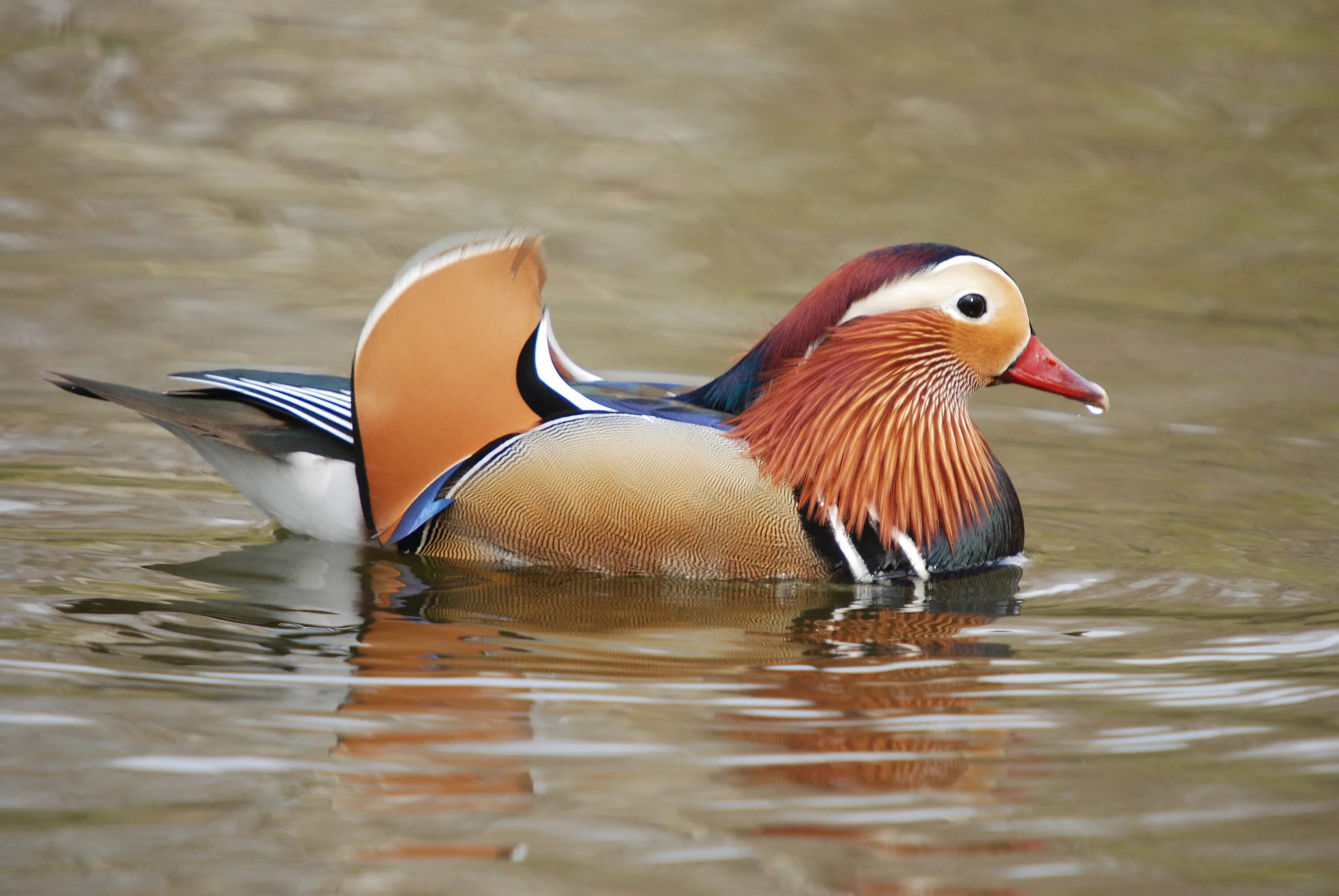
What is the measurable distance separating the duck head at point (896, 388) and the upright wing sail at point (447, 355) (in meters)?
0.69

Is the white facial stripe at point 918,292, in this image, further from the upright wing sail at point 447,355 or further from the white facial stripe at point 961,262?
the upright wing sail at point 447,355

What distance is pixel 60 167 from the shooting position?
10.1 m

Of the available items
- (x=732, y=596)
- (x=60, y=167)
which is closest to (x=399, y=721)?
(x=732, y=596)

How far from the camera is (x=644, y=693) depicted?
164 inches

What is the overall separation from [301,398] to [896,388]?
1803 millimetres

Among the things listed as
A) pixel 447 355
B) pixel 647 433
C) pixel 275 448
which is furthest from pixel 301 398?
pixel 647 433

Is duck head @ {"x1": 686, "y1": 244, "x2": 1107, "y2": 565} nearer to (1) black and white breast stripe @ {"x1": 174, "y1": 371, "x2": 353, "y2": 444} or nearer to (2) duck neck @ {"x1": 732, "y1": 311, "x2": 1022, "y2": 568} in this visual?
(2) duck neck @ {"x1": 732, "y1": 311, "x2": 1022, "y2": 568}

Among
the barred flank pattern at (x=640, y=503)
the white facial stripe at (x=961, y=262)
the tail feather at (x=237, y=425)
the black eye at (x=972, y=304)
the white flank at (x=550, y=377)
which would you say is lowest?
the barred flank pattern at (x=640, y=503)

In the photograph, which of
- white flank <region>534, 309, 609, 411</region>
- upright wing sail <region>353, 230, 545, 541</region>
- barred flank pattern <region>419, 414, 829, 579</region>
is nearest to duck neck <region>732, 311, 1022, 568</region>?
barred flank pattern <region>419, 414, 829, 579</region>

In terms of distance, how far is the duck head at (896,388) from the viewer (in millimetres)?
5277

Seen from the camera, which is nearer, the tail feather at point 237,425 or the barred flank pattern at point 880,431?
the barred flank pattern at point 880,431

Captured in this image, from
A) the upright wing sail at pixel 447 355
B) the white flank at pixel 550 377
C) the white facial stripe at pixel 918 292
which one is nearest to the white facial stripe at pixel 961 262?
the white facial stripe at pixel 918 292

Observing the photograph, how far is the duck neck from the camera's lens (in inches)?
207

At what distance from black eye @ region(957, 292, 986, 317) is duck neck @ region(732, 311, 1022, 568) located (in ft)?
0.29
